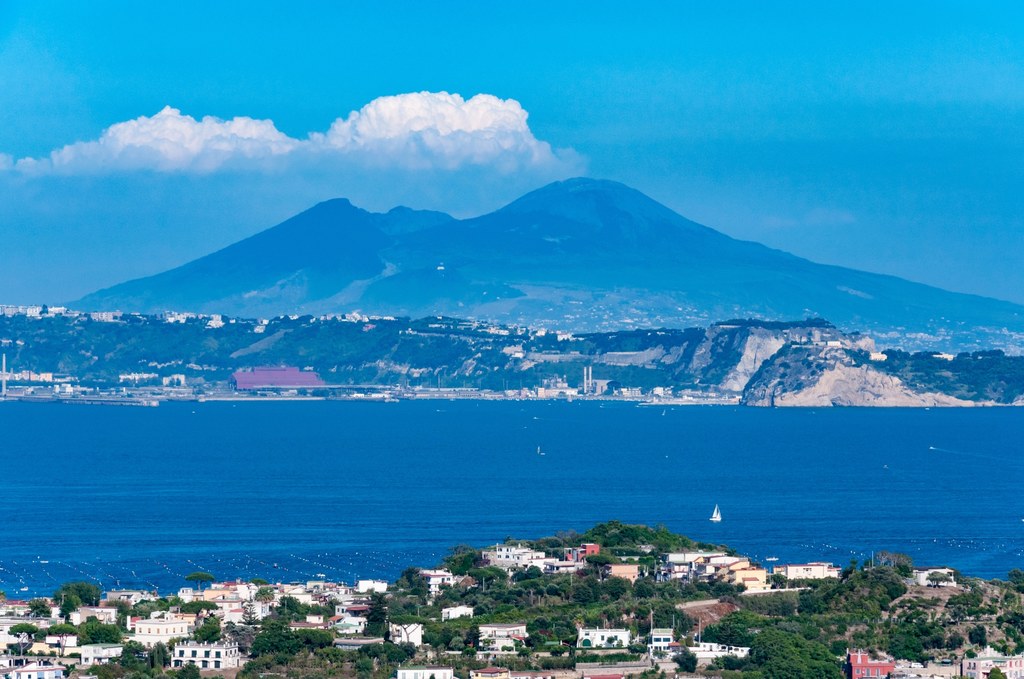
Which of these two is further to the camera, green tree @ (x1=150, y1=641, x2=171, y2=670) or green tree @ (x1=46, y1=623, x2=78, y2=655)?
green tree @ (x1=46, y1=623, x2=78, y2=655)

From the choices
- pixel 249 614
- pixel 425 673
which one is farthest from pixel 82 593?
pixel 425 673

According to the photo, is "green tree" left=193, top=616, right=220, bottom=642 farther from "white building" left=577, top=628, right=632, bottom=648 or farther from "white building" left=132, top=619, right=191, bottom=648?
"white building" left=577, top=628, right=632, bottom=648

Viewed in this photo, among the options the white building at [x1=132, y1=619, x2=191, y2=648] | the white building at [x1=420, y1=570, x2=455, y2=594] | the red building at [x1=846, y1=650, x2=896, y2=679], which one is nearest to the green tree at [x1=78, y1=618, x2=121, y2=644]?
the white building at [x1=132, y1=619, x2=191, y2=648]

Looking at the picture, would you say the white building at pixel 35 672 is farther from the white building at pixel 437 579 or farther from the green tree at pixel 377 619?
the white building at pixel 437 579

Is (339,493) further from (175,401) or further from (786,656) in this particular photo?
(175,401)

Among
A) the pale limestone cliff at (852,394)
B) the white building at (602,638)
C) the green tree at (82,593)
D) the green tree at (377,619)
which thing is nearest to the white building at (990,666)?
the white building at (602,638)

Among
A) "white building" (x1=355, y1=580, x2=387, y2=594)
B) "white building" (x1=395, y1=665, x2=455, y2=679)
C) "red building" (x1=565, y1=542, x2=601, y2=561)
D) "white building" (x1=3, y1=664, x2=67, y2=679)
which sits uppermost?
"red building" (x1=565, y1=542, x2=601, y2=561)
